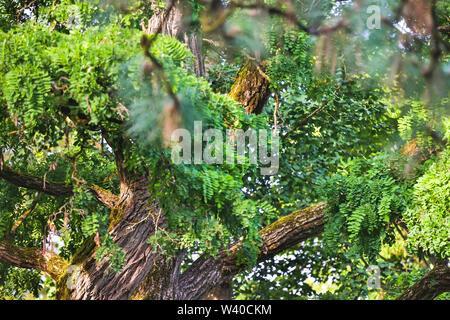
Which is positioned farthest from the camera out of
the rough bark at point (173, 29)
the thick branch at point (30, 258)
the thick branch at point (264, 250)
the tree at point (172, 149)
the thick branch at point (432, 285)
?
the thick branch at point (264, 250)

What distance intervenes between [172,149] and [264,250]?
6.74 feet

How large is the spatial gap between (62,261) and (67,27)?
6.91 feet

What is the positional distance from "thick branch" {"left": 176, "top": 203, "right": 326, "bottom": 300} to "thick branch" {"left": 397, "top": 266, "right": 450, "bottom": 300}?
3.22 ft

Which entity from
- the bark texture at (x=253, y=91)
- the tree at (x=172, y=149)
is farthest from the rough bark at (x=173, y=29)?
the bark texture at (x=253, y=91)

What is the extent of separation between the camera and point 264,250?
529 cm

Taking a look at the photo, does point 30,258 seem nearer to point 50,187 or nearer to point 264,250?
point 50,187

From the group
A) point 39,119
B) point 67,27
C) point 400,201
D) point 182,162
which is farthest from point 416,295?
point 67,27

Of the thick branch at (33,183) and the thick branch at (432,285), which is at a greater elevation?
the thick branch at (33,183)

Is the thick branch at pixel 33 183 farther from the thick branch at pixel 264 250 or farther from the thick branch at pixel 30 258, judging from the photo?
the thick branch at pixel 264 250

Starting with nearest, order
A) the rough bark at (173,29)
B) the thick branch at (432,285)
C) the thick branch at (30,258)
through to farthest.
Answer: the rough bark at (173,29), the thick branch at (432,285), the thick branch at (30,258)

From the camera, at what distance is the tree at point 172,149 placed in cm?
274

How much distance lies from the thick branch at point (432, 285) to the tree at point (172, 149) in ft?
0.04

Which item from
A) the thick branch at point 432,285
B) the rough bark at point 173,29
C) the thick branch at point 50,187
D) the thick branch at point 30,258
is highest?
the rough bark at point 173,29

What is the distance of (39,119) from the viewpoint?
3.89 meters
